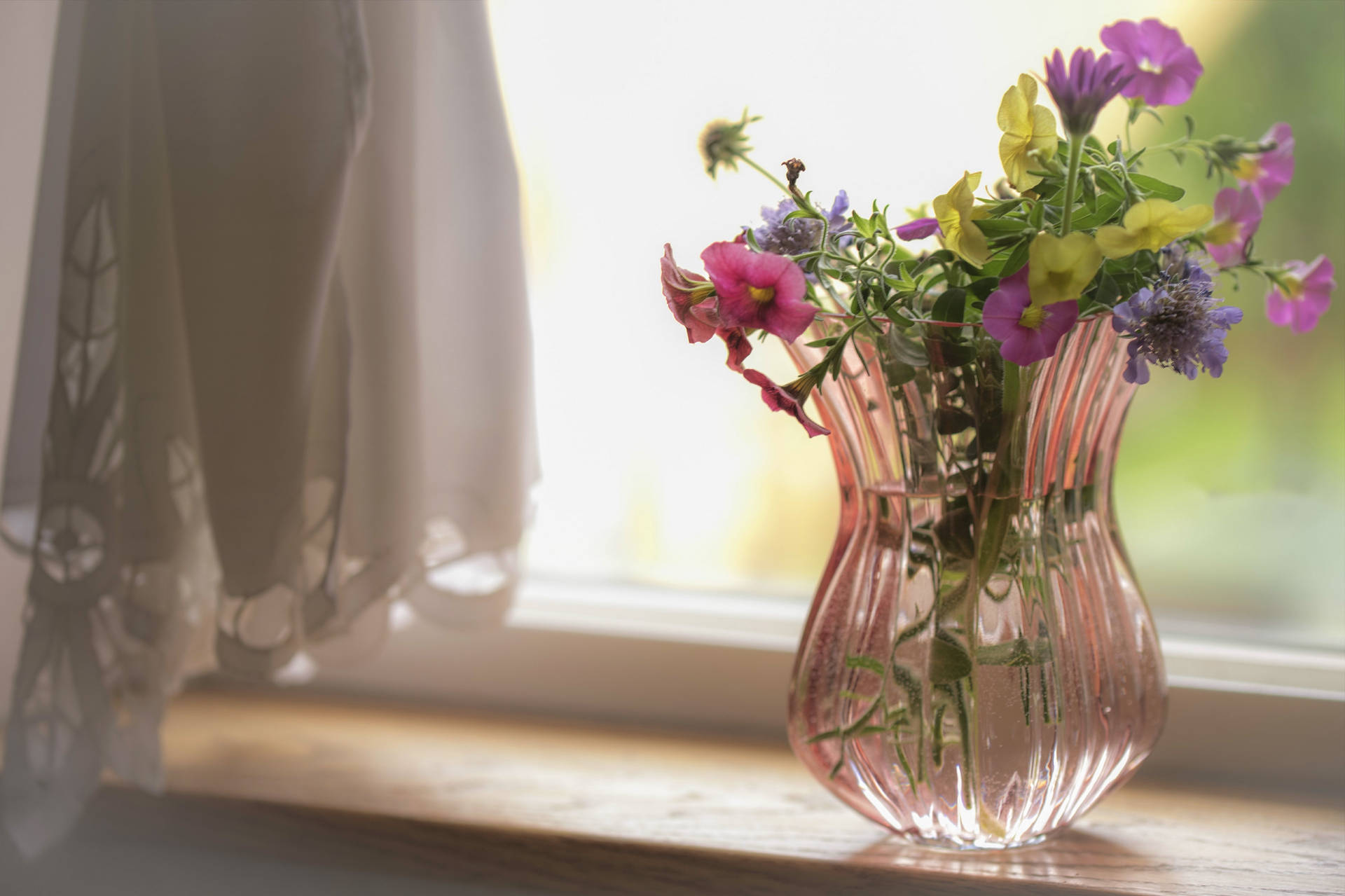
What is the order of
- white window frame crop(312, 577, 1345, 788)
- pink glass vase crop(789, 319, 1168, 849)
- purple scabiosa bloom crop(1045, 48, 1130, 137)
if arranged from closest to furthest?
purple scabiosa bloom crop(1045, 48, 1130, 137), pink glass vase crop(789, 319, 1168, 849), white window frame crop(312, 577, 1345, 788)

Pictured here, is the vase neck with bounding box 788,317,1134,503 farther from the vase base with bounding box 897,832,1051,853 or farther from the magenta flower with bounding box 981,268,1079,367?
the vase base with bounding box 897,832,1051,853

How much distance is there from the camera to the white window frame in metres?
0.77

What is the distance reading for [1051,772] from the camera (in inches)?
22.6

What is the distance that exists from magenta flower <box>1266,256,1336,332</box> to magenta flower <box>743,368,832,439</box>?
357 mm

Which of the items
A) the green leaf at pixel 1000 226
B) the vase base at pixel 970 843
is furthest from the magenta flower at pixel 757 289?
the vase base at pixel 970 843

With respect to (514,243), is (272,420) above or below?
below

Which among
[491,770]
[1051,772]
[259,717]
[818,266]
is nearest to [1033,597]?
[1051,772]

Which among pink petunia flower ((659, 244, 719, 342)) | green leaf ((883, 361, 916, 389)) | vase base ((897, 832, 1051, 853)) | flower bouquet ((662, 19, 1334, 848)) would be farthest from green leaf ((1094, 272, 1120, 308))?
vase base ((897, 832, 1051, 853))

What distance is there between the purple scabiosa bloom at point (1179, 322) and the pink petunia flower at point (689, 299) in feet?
0.70

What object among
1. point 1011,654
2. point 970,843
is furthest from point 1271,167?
point 970,843

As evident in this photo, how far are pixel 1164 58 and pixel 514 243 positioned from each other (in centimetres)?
44

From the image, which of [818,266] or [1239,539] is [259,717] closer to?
[818,266]

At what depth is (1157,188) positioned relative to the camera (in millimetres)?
541

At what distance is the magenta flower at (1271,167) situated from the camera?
2.05 ft
